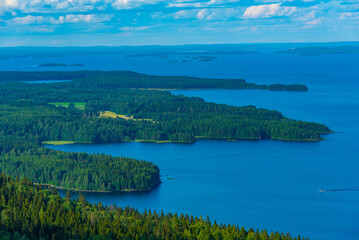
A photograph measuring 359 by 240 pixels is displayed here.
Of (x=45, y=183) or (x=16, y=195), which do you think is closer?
(x=16, y=195)

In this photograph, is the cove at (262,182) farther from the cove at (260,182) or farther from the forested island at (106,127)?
the forested island at (106,127)

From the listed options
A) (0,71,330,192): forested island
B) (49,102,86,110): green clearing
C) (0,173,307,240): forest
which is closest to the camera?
(0,173,307,240): forest

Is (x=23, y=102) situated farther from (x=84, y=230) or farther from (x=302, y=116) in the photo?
(x=84, y=230)

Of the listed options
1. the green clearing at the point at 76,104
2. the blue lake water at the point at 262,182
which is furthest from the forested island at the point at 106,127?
the blue lake water at the point at 262,182

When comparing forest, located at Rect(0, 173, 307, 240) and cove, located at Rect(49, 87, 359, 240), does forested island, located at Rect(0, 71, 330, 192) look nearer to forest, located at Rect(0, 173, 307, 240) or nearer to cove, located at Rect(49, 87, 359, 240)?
cove, located at Rect(49, 87, 359, 240)

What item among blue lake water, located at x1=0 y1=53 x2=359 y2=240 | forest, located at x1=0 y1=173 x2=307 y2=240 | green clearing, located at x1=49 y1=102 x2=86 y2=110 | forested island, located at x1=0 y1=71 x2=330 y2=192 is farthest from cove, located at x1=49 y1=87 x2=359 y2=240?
green clearing, located at x1=49 y1=102 x2=86 y2=110

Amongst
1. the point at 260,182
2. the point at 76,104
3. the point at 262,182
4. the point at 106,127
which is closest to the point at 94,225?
the point at 260,182

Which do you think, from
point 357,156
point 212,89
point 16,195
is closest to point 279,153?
point 357,156
